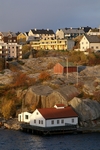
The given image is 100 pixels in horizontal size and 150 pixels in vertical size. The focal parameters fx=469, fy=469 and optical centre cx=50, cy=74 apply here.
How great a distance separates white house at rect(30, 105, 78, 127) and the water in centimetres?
212

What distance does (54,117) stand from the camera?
4531 centimetres

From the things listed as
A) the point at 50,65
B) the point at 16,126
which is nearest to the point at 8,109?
the point at 16,126

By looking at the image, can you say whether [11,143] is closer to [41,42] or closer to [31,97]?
[31,97]

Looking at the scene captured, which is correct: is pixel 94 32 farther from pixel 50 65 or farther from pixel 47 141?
pixel 47 141

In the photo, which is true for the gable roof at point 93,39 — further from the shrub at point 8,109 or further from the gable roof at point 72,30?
the shrub at point 8,109

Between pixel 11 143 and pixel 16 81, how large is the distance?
64.8 feet

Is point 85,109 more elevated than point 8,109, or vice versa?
point 85,109

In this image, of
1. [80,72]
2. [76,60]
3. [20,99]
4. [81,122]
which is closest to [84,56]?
[76,60]

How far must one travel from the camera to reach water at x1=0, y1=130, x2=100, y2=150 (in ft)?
126

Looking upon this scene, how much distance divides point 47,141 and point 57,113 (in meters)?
5.75

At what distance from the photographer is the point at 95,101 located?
49594 mm

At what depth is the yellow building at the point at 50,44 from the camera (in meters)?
84.7

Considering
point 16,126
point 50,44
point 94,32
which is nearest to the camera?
point 16,126

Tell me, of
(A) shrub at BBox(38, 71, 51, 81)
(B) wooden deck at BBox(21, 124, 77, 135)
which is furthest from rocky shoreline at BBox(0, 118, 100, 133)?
(A) shrub at BBox(38, 71, 51, 81)
